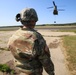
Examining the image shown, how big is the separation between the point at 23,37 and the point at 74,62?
7.21m

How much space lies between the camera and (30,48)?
303 cm

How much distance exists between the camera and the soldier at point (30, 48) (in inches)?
119

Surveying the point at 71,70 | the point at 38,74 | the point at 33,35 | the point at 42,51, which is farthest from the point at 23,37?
the point at 71,70

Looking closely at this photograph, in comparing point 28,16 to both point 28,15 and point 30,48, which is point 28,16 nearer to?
point 28,15

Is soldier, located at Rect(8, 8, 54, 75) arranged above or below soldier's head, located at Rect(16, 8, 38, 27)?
below

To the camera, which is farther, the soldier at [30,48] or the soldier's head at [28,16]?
the soldier's head at [28,16]

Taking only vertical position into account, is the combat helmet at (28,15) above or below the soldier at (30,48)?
above

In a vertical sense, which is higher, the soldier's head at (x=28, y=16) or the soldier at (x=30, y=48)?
the soldier's head at (x=28, y=16)

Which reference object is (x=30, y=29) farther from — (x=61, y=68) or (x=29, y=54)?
(x=61, y=68)

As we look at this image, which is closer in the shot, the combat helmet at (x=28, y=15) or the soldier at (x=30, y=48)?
the soldier at (x=30, y=48)

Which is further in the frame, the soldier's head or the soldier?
the soldier's head

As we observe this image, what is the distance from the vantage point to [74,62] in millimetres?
9922

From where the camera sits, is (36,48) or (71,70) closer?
(36,48)

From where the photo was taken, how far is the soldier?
9.95 feet
